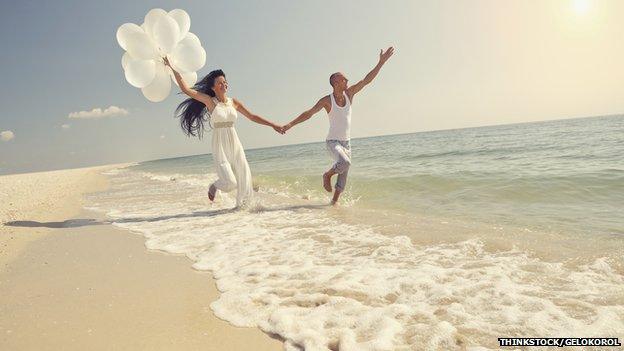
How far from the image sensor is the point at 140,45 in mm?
5969

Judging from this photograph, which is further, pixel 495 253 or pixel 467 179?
pixel 467 179

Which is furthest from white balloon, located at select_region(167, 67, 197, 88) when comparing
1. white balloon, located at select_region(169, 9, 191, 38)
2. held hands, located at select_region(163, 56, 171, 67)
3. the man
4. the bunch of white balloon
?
the man

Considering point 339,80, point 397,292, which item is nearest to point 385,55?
point 339,80

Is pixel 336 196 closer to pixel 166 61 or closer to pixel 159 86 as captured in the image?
pixel 159 86

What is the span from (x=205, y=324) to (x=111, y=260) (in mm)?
2326

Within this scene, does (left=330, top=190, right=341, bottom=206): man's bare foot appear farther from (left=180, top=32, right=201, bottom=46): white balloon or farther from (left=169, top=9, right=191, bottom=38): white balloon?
(left=169, top=9, right=191, bottom=38): white balloon

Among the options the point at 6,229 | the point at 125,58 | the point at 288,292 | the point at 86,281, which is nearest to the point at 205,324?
the point at 288,292

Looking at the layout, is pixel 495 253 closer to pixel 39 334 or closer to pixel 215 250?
pixel 215 250

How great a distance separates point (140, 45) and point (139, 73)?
0.45 meters

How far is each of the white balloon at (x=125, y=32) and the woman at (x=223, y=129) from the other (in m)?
0.62

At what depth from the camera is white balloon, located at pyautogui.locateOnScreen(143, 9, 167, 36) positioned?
19.8 feet

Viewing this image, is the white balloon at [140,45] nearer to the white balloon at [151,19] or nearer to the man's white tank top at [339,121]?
the white balloon at [151,19]

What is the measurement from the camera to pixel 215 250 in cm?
424

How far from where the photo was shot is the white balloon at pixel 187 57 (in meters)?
6.41
